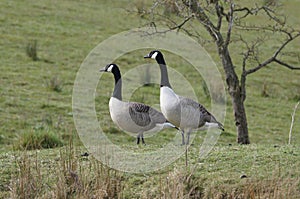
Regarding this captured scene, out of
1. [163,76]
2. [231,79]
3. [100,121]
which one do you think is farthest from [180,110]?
[100,121]

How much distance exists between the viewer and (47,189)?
7602 mm

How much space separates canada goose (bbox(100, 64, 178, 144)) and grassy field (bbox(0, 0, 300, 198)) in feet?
1.92

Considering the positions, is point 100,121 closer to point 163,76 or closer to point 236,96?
point 236,96

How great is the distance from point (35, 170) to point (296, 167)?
3208mm

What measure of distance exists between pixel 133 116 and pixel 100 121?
4739mm

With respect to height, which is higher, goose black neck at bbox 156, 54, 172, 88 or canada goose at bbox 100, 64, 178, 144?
goose black neck at bbox 156, 54, 172, 88

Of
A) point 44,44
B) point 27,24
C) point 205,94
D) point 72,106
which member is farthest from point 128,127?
point 27,24

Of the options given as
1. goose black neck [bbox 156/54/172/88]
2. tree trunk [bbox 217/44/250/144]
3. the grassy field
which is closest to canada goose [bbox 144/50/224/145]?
goose black neck [bbox 156/54/172/88]

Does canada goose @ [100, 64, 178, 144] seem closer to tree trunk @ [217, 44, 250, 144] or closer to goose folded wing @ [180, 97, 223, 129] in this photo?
Answer: goose folded wing @ [180, 97, 223, 129]

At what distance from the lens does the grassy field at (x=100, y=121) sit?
24.5 feet

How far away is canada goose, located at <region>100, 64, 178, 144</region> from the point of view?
32.4 ft

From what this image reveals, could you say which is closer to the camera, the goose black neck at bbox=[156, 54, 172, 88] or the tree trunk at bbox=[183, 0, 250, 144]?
the goose black neck at bbox=[156, 54, 172, 88]

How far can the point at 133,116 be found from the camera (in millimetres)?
9875

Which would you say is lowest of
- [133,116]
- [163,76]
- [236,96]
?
[133,116]
